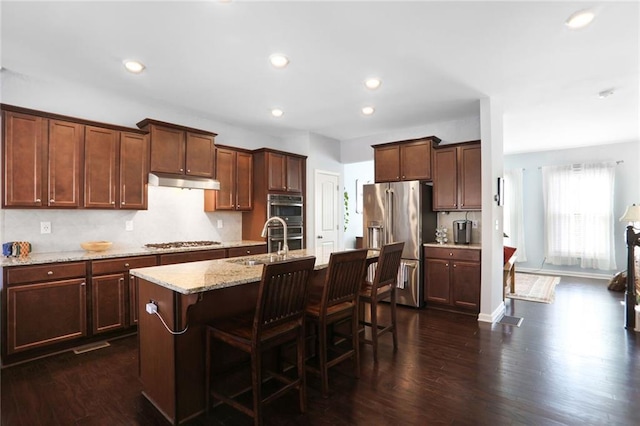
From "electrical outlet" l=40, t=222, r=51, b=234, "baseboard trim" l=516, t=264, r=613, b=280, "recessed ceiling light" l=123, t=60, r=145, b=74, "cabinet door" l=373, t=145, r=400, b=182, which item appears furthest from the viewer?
"baseboard trim" l=516, t=264, r=613, b=280

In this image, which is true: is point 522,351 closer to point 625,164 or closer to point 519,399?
point 519,399

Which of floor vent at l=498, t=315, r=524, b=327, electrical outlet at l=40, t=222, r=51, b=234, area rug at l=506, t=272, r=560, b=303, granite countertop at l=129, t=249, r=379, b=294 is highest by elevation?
electrical outlet at l=40, t=222, r=51, b=234

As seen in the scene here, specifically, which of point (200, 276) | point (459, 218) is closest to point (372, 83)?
point (459, 218)

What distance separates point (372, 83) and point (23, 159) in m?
3.57

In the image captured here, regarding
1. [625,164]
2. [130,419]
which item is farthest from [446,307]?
[625,164]

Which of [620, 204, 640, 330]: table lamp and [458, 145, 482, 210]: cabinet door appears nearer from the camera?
[620, 204, 640, 330]: table lamp

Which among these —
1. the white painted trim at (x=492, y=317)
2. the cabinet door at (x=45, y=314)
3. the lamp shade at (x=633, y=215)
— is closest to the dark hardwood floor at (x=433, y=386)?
the cabinet door at (x=45, y=314)

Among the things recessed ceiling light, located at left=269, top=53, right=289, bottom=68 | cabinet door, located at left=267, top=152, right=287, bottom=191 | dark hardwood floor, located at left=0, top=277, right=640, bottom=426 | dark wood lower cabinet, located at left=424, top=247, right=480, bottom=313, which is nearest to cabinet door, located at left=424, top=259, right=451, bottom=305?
dark wood lower cabinet, located at left=424, top=247, right=480, bottom=313

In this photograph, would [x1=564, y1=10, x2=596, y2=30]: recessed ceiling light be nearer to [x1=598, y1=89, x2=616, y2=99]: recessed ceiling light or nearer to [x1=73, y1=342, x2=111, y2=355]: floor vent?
[x1=598, y1=89, x2=616, y2=99]: recessed ceiling light

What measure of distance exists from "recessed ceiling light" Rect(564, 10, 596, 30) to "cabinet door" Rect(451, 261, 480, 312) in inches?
108

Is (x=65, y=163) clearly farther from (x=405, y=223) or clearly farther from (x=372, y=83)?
(x=405, y=223)

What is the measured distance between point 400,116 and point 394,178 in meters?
0.95

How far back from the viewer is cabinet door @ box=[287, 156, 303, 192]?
544 cm

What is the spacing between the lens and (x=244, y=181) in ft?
16.9
